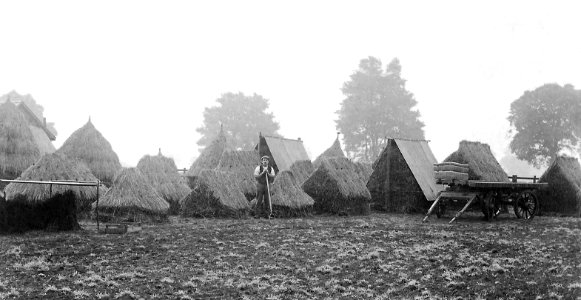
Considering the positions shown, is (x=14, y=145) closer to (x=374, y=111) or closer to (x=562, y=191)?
(x=562, y=191)

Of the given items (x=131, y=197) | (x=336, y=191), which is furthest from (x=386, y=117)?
(x=131, y=197)

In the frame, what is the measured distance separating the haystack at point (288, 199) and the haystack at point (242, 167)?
306 centimetres

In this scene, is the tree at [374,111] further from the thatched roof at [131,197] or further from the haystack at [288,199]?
the thatched roof at [131,197]

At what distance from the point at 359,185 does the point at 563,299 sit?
15872mm

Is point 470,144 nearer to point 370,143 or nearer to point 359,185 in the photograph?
point 359,185

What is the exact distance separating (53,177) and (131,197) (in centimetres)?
326

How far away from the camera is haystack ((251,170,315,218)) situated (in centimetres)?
2158

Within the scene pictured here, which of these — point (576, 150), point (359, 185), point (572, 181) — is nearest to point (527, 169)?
point (576, 150)

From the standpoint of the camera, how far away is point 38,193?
18.1 metres

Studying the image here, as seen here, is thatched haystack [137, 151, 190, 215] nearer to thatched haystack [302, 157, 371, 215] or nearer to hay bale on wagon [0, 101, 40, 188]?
thatched haystack [302, 157, 371, 215]

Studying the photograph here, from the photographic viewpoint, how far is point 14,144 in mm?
26938

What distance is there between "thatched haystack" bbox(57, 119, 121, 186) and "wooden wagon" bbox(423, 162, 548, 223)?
47.4 ft

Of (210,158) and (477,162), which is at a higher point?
(210,158)

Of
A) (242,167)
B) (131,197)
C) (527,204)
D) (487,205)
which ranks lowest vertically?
(131,197)
